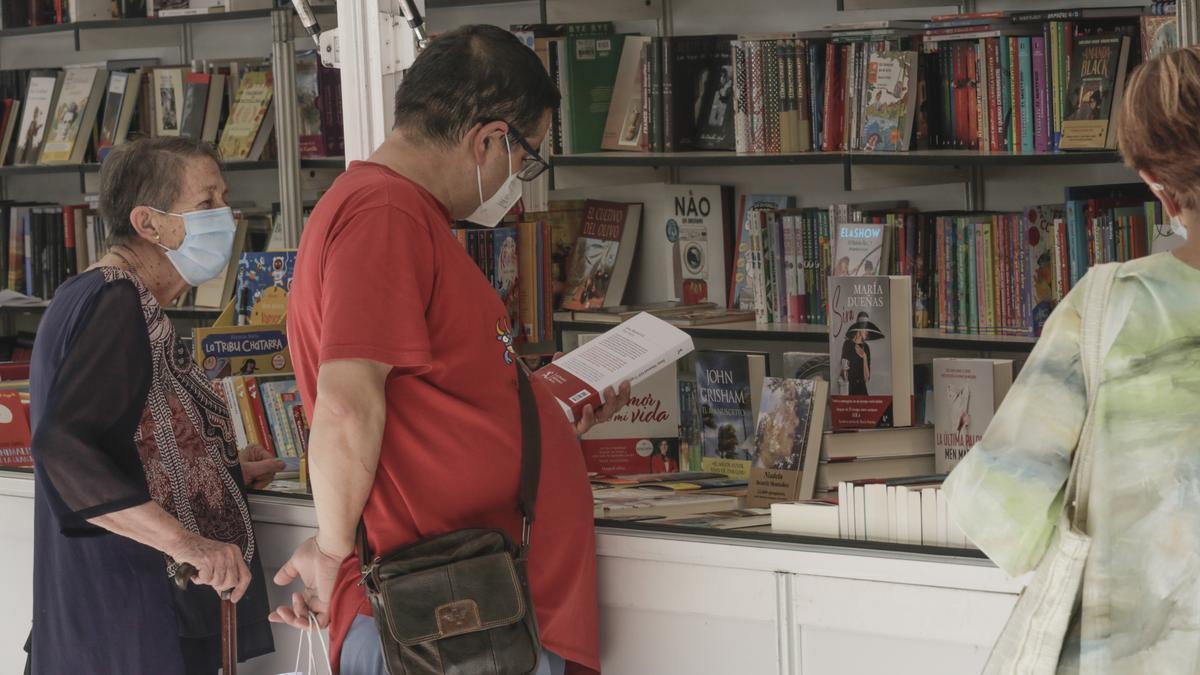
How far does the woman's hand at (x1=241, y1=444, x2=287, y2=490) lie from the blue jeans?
0.70 meters

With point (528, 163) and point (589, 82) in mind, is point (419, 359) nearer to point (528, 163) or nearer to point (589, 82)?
point (528, 163)

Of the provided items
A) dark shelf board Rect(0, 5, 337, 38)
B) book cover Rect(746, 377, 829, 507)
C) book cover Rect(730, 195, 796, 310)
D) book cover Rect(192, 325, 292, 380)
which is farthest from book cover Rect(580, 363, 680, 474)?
dark shelf board Rect(0, 5, 337, 38)

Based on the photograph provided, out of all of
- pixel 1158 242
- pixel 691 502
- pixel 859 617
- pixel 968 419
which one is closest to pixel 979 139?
pixel 1158 242

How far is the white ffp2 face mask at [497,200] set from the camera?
1.91 metres

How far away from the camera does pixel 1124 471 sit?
1393 millimetres

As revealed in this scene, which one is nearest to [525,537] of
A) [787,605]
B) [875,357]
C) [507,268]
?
[787,605]

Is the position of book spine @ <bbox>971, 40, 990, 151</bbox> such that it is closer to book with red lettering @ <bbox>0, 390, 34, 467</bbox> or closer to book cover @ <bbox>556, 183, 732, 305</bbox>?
book cover @ <bbox>556, 183, 732, 305</bbox>

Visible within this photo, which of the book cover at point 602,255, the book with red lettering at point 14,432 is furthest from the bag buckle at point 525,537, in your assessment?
the book cover at point 602,255

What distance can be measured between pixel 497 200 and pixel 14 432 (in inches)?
58.6

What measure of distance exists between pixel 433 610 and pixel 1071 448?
0.81 metres

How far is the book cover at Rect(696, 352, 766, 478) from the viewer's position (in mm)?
3184

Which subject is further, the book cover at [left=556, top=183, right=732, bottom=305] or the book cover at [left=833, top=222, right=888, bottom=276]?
the book cover at [left=556, top=183, right=732, bottom=305]

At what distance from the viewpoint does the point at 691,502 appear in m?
2.56

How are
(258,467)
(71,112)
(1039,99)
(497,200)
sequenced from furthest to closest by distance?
(71,112) → (1039,99) → (258,467) → (497,200)
